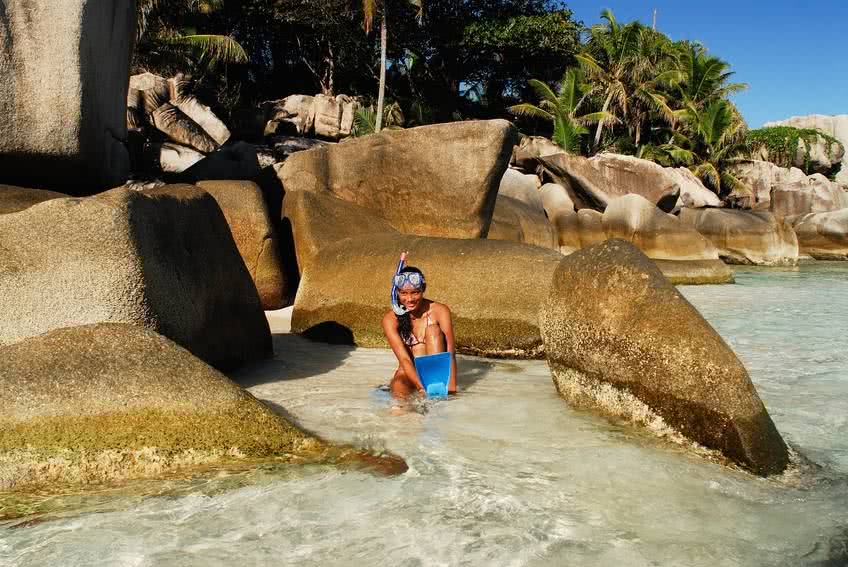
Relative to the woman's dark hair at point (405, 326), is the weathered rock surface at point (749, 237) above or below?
above

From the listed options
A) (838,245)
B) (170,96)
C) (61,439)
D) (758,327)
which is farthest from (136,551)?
(838,245)

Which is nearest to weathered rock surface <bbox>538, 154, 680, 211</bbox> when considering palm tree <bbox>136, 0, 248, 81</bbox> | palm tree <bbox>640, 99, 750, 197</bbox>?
palm tree <bbox>640, 99, 750, 197</bbox>

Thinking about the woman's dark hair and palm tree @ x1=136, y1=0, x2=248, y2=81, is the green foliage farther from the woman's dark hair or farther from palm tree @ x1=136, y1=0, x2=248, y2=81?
the woman's dark hair

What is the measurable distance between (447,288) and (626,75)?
26965mm

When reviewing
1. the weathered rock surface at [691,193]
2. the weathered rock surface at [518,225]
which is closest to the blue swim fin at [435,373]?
the weathered rock surface at [518,225]

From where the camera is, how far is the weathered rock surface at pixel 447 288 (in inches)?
243

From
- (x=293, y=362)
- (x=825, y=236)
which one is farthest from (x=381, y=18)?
(x=293, y=362)

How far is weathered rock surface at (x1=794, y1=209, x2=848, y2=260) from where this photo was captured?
78.6 feet

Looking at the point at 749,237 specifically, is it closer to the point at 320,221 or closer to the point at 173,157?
the point at 173,157

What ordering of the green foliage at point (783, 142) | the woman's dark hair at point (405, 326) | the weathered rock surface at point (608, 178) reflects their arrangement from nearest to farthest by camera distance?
1. the woman's dark hair at point (405, 326)
2. the weathered rock surface at point (608, 178)
3. the green foliage at point (783, 142)

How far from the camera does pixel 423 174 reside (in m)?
8.17

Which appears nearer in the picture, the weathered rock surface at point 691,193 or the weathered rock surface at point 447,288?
the weathered rock surface at point 447,288

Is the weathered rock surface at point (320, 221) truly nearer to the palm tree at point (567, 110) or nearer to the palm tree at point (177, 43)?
the palm tree at point (177, 43)

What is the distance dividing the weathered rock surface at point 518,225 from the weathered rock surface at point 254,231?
3.87 meters
